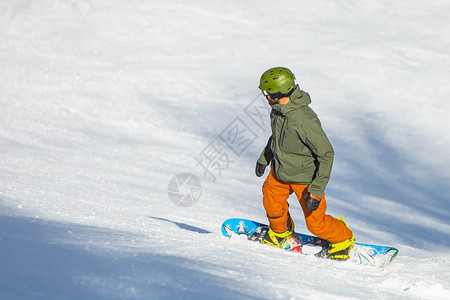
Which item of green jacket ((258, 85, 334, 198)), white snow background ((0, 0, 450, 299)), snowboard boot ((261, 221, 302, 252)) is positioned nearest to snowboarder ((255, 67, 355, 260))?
green jacket ((258, 85, 334, 198))

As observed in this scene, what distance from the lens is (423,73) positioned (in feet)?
42.8

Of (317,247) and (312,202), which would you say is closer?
(312,202)

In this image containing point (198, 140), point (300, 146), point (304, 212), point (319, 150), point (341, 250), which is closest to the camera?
point (319, 150)

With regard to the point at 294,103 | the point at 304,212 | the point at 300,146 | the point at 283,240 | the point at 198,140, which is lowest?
the point at 283,240

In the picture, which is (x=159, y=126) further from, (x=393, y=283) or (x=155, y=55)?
(x=393, y=283)

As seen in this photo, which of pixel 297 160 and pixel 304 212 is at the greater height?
pixel 297 160

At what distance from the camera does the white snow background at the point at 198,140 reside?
2.87 metres

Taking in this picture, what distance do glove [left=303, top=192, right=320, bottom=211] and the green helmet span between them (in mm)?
767

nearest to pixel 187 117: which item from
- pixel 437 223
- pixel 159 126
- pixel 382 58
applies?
pixel 159 126

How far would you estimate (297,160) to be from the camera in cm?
378

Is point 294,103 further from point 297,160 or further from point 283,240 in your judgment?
point 283,240

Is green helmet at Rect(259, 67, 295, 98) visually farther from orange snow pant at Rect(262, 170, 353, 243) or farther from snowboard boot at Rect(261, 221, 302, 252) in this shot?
snowboard boot at Rect(261, 221, 302, 252)

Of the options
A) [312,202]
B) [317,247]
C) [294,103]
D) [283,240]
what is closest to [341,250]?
[317,247]

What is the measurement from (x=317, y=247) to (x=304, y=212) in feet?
1.66
